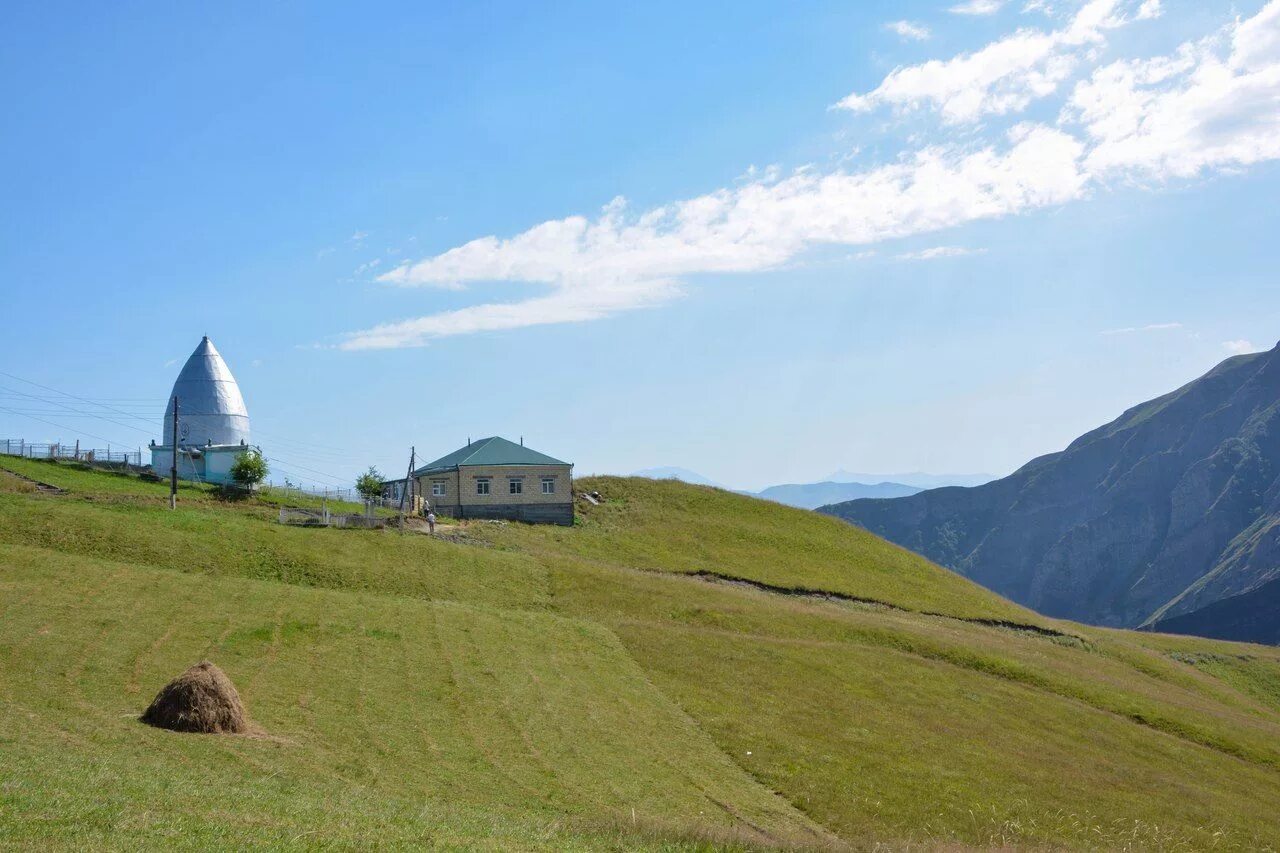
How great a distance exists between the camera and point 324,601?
47.0 metres

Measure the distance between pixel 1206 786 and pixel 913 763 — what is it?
52.1ft

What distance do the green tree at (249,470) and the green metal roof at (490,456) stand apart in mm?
13357

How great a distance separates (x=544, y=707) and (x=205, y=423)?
73.6 metres

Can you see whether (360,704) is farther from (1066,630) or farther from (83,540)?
(1066,630)

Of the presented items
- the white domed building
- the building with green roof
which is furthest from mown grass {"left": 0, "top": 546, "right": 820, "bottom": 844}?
the white domed building

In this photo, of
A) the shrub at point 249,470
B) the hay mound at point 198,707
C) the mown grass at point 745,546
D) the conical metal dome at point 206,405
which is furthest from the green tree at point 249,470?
the hay mound at point 198,707

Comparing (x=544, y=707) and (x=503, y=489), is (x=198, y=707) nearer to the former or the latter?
(x=544, y=707)

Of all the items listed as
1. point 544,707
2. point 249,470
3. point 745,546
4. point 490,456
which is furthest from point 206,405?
point 544,707

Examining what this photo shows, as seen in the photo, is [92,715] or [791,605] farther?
[791,605]

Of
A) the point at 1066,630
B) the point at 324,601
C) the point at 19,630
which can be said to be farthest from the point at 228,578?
the point at 1066,630

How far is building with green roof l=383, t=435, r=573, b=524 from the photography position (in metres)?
87.8

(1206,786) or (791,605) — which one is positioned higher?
(791,605)

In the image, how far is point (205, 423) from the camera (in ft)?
322

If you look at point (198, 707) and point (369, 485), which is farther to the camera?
point (369, 485)
